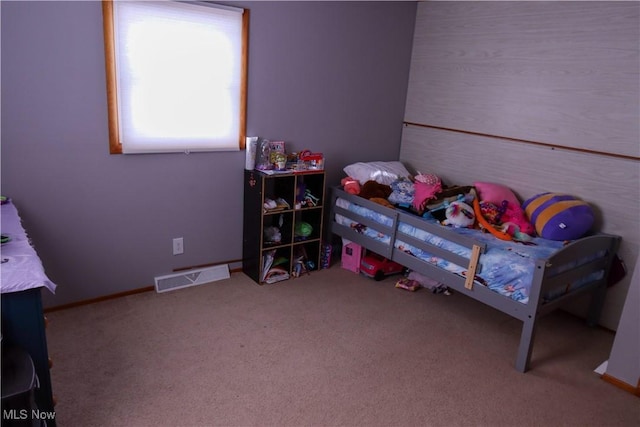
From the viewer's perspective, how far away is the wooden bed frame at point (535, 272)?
7.52 feet

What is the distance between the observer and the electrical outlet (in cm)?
304

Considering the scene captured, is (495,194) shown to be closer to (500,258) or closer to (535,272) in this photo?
(500,258)

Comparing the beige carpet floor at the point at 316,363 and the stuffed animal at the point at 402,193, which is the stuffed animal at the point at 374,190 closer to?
the stuffed animal at the point at 402,193

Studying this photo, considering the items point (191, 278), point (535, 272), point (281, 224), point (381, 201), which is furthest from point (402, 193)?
point (191, 278)

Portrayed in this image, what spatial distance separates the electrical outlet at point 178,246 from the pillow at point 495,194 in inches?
79.8

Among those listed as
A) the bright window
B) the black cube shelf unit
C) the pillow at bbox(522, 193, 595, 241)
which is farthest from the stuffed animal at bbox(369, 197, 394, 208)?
the bright window

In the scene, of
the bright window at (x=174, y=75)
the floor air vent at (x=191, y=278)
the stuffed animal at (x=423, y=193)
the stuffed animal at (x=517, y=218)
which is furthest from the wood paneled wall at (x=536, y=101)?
the floor air vent at (x=191, y=278)

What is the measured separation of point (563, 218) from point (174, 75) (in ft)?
7.95

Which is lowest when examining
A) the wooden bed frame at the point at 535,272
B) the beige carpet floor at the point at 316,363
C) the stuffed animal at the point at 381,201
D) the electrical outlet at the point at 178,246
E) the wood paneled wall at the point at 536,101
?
the beige carpet floor at the point at 316,363

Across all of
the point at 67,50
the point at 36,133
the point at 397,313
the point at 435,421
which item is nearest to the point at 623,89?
the point at 397,313

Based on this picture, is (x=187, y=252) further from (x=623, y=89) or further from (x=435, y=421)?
(x=623, y=89)

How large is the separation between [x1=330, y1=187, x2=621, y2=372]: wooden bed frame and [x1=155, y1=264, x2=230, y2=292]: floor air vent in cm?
102

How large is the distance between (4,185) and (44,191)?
180 millimetres

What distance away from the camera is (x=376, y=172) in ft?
11.3
